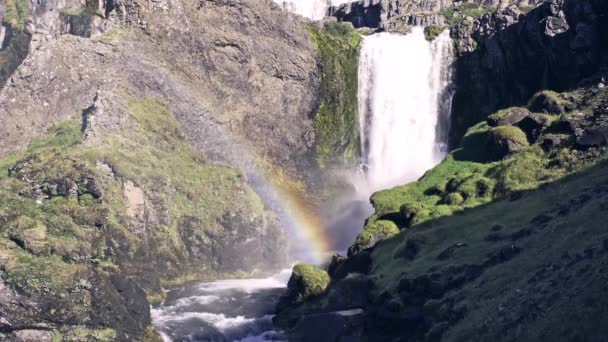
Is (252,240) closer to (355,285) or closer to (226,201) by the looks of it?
(226,201)

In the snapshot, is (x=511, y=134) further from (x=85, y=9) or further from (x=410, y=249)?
(x=85, y=9)

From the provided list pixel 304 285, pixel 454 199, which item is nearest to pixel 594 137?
pixel 454 199

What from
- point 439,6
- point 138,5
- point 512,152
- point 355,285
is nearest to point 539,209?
point 355,285

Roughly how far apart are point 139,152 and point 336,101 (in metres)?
29.0

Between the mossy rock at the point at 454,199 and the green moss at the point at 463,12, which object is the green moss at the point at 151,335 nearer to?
the mossy rock at the point at 454,199

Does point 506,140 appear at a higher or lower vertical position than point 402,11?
lower

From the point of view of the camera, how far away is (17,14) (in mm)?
115375

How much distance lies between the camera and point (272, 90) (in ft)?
290

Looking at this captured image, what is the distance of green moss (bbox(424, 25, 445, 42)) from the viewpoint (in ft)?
314

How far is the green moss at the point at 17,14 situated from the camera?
112 m

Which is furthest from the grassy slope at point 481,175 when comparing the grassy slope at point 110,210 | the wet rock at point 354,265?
the grassy slope at point 110,210

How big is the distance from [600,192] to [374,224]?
65.1 feet

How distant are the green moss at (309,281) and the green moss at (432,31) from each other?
4794 centimetres

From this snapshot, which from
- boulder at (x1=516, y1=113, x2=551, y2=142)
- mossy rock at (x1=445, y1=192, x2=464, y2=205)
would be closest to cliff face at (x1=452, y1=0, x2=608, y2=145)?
boulder at (x1=516, y1=113, x2=551, y2=142)
